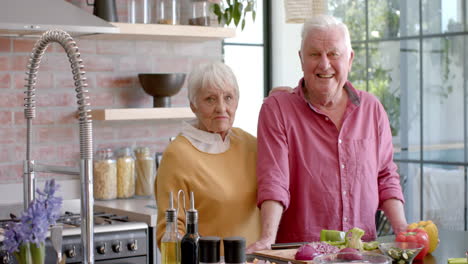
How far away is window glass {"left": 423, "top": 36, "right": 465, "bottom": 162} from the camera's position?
15.6ft

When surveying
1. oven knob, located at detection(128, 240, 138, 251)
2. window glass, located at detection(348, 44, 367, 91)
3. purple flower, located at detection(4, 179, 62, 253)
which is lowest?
oven knob, located at detection(128, 240, 138, 251)

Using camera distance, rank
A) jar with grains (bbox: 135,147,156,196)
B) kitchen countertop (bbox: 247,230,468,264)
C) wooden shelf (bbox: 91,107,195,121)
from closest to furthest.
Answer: kitchen countertop (bbox: 247,230,468,264) < wooden shelf (bbox: 91,107,195,121) < jar with grains (bbox: 135,147,156,196)

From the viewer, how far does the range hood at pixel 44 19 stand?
3.52 metres

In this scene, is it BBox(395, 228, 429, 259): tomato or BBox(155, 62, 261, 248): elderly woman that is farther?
BBox(155, 62, 261, 248): elderly woman

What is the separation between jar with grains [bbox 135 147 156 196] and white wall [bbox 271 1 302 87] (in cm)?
178

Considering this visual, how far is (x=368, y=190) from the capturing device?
112 inches

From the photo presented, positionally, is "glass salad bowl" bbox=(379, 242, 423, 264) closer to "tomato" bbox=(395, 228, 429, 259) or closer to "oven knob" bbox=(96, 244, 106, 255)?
"tomato" bbox=(395, 228, 429, 259)

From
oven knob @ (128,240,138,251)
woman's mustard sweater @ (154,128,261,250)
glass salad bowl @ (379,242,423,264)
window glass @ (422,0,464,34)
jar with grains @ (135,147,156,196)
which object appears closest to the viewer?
glass salad bowl @ (379,242,423,264)

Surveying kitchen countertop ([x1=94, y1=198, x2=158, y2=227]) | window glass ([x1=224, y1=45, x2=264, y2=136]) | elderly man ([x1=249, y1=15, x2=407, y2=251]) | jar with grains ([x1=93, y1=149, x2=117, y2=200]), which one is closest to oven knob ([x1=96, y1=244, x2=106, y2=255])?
kitchen countertop ([x1=94, y1=198, x2=158, y2=227])

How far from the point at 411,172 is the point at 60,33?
366cm

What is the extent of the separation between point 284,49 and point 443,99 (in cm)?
144

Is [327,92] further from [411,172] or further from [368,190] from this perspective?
[411,172]

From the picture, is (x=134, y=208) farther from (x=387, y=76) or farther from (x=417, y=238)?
(x=387, y=76)

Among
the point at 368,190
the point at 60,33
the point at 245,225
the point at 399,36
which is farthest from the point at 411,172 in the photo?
the point at 60,33
